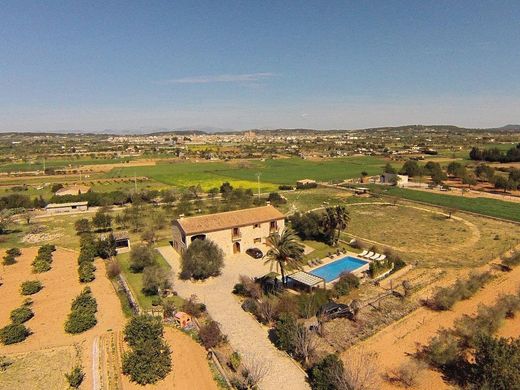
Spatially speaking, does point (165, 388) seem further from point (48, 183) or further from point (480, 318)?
point (48, 183)

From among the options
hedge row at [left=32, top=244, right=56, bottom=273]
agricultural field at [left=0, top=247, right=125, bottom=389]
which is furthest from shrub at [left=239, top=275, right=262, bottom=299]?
hedge row at [left=32, top=244, right=56, bottom=273]

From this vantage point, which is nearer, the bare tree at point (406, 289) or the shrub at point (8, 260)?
the bare tree at point (406, 289)

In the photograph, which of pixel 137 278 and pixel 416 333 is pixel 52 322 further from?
pixel 416 333

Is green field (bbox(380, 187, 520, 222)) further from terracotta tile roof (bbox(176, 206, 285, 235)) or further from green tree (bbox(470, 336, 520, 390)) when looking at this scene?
green tree (bbox(470, 336, 520, 390))

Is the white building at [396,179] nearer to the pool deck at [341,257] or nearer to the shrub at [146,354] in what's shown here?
the pool deck at [341,257]

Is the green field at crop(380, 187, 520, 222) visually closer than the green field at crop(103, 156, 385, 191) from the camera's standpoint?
Yes

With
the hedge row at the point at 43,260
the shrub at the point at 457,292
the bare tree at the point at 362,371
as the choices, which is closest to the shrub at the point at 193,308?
the bare tree at the point at 362,371
